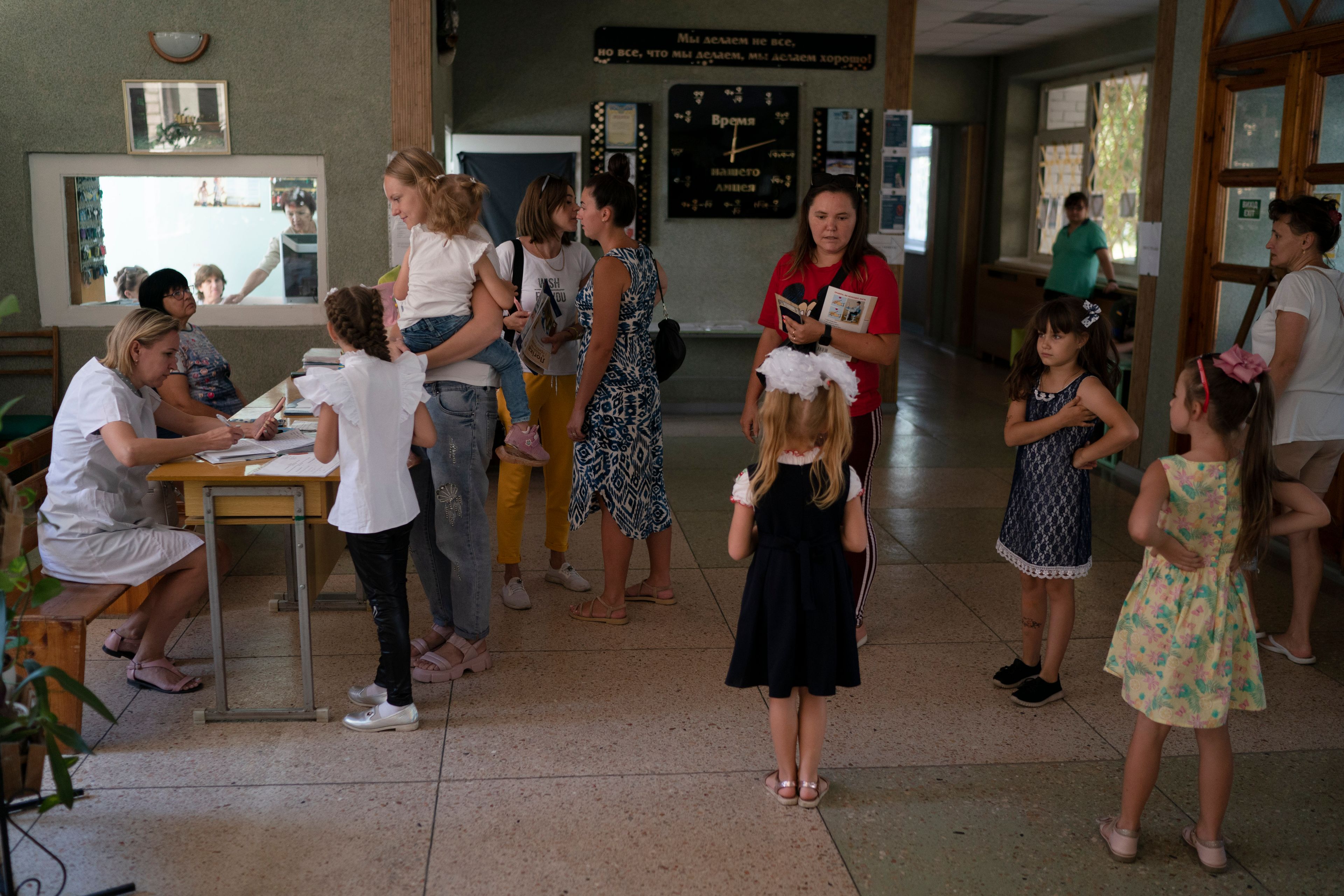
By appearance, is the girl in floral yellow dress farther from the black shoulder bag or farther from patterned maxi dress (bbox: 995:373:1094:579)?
the black shoulder bag

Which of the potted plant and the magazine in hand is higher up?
the magazine in hand

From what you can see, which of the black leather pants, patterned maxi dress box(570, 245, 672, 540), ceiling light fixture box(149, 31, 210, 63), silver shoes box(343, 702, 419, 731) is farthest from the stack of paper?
ceiling light fixture box(149, 31, 210, 63)

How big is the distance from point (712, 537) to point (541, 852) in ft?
8.77

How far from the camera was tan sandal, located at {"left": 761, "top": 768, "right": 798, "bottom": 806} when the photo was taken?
282cm

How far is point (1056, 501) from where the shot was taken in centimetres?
327

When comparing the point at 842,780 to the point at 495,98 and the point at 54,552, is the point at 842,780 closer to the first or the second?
the point at 54,552

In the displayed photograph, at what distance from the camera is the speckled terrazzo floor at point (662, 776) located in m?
2.54

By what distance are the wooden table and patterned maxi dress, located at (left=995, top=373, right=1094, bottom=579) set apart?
79.0 inches

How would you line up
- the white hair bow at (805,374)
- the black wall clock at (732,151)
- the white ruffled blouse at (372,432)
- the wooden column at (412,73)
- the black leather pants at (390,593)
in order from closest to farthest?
the white hair bow at (805,374)
the white ruffled blouse at (372,432)
the black leather pants at (390,593)
the wooden column at (412,73)
the black wall clock at (732,151)

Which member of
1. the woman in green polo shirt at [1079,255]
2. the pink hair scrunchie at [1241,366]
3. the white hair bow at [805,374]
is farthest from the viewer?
the woman in green polo shirt at [1079,255]

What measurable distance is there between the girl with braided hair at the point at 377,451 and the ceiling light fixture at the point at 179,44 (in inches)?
110

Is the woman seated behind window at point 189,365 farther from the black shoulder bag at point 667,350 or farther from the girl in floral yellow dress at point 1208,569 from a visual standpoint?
the girl in floral yellow dress at point 1208,569

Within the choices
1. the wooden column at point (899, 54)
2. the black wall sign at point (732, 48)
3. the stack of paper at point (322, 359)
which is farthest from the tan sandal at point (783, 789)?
the black wall sign at point (732, 48)

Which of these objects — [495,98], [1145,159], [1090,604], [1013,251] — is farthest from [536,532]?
[1013,251]
